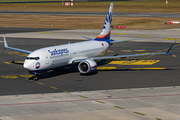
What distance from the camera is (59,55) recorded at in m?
44.5

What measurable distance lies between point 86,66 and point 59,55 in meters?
4.33

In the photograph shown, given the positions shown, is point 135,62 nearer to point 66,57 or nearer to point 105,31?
point 105,31

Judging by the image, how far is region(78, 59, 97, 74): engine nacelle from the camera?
4553cm

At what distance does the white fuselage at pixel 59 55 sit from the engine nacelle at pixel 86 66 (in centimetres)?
182

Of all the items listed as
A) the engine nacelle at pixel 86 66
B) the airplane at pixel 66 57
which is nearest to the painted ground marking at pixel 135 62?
the airplane at pixel 66 57

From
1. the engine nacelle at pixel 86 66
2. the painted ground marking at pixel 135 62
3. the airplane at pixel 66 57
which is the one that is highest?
the airplane at pixel 66 57

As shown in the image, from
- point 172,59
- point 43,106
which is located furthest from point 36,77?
point 172,59

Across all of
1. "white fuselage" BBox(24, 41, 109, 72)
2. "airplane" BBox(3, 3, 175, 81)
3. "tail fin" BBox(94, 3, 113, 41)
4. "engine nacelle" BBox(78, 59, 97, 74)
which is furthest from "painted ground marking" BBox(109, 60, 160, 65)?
"engine nacelle" BBox(78, 59, 97, 74)

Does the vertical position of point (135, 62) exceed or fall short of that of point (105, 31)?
it falls short

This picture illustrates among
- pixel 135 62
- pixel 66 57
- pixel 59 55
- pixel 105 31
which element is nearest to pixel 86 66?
pixel 66 57

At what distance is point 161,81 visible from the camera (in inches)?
1698

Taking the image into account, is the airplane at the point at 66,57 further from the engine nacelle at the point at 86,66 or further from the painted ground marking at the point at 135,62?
the painted ground marking at the point at 135,62

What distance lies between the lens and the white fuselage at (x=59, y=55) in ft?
137

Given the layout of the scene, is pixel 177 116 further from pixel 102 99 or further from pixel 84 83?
pixel 84 83
